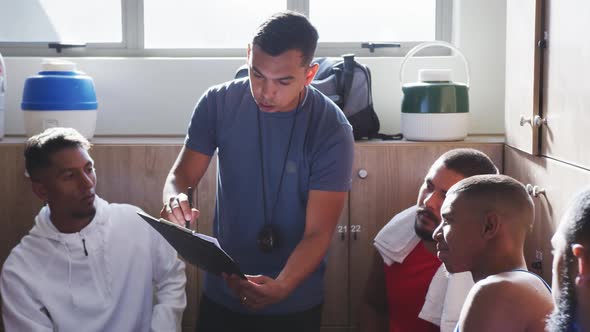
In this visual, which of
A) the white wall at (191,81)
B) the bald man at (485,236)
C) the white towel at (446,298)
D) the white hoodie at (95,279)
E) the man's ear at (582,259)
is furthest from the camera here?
the white wall at (191,81)

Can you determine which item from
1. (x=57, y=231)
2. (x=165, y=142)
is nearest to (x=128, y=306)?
(x=57, y=231)

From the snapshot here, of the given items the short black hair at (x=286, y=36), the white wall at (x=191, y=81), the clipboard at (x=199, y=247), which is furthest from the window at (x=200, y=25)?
the clipboard at (x=199, y=247)

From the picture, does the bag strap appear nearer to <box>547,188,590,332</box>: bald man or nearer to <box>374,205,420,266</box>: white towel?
<box>374,205,420,266</box>: white towel

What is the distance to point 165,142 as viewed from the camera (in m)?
2.97

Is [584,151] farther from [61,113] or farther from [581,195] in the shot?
[61,113]

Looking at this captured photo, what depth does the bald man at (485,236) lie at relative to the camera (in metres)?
1.34

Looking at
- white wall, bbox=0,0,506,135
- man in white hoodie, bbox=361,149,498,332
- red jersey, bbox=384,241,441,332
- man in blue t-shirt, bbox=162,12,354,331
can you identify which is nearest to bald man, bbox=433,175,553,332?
man in blue t-shirt, bbox=162,12,354,331

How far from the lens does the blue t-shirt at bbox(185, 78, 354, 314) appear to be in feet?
6.28

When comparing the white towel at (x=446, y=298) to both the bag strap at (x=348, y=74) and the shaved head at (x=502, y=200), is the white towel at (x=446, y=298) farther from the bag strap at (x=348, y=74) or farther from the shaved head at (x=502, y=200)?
the bag strap at (x=348, y=74)

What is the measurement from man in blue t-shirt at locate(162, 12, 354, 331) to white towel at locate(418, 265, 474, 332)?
0.33 m

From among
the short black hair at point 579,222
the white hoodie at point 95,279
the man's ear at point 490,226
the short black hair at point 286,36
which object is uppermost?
the short black hair at point 286,36

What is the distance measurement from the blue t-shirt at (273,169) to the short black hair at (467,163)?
348 mm

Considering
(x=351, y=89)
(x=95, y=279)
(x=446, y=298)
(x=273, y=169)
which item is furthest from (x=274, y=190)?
(x=351, y=89)

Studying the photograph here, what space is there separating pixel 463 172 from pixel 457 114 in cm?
87
